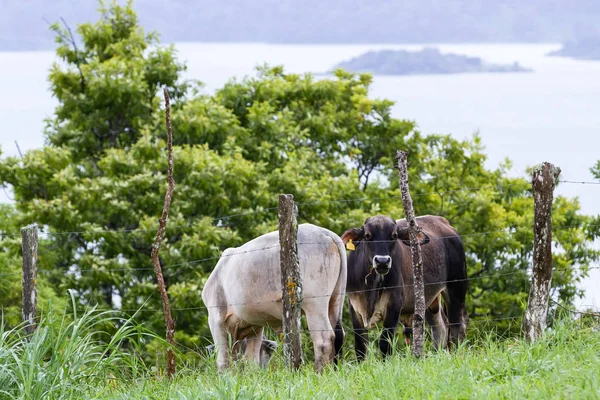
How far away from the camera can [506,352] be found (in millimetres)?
7168

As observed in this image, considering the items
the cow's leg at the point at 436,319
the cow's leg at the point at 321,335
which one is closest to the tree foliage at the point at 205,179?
the cow's leg at the point at 436,319

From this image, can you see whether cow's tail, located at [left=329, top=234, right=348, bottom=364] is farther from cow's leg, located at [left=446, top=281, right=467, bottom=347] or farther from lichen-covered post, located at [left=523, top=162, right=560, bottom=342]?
lichen-covered post, located at [left=523, top=162, right=560, bottom=342]

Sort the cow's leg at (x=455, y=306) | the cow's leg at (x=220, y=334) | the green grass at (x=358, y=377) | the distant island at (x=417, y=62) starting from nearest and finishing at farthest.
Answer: the green grass at (x=358, y=377), the cow's leg at (x=220, y=334), the cow's leg at (x=455, y=306), the distant island at (x=417, y=62)

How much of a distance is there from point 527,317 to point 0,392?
4159mm

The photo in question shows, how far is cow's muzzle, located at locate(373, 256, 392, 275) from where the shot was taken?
9375 millimetres

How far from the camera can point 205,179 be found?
19906 mm

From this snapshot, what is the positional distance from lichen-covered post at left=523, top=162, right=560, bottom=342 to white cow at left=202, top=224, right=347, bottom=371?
A: 84.2 inches

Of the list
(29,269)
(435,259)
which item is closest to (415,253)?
(435,259)

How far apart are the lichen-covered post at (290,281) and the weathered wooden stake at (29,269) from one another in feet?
8.48

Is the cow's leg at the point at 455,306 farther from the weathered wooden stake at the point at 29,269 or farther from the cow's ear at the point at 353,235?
the weathered wooden stake at the point at 29,269

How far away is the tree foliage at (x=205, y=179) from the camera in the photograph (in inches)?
766

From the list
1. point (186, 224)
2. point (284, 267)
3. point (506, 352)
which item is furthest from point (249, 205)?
point (506, 352)

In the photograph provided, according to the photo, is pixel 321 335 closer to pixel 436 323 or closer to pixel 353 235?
pixel 353 235

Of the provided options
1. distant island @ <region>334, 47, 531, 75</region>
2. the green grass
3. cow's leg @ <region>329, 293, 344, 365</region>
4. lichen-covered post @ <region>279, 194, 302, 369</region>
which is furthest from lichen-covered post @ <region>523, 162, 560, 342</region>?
distant island @ <region>334, 47, 531, 75</region>
